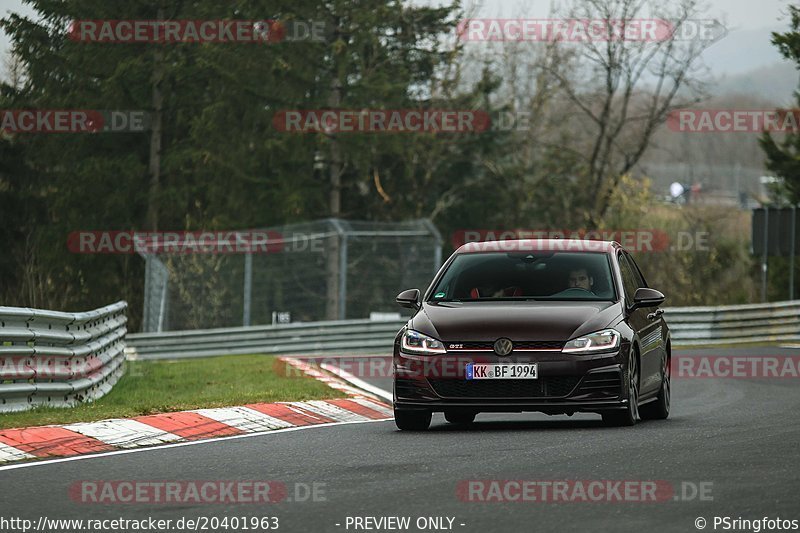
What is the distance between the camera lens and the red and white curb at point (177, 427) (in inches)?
441

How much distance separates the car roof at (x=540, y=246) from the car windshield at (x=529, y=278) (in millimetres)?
61

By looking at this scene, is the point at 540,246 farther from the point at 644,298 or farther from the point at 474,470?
the point at 474,470

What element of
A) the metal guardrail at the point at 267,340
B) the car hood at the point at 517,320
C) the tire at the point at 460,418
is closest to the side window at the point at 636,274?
the car hood at the point at 517,320

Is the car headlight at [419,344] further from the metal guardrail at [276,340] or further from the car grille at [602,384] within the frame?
the metal guardrail at [276,340]

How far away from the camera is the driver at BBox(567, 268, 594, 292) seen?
44.0 feet

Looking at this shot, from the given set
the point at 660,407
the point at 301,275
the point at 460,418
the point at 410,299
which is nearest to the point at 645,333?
the point at 660,407

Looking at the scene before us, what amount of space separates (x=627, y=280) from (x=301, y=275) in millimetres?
19218

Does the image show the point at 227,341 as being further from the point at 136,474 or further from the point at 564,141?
the point at 564,141

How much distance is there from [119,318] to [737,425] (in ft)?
29.6

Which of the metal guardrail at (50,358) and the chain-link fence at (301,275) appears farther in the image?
the chain-link fence at (301,275)

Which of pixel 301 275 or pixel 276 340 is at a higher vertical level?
pixel 301 275

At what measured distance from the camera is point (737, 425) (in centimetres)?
1275

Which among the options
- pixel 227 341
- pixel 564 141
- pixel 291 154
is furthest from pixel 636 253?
pixel 227 341

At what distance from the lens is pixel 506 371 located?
1217 cm
